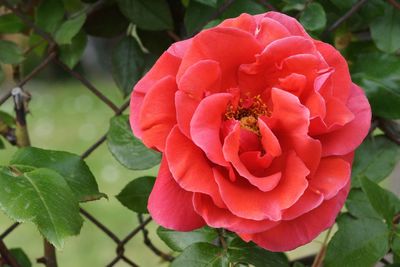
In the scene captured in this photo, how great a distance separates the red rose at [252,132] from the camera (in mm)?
538

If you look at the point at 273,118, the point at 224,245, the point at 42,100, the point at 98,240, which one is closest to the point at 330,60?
the point at 273,118

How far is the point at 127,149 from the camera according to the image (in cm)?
74

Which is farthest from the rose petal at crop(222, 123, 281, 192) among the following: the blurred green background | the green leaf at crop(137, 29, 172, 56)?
the blurred green background

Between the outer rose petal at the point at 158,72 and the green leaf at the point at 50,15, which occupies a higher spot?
the outer rose petal at the point at 158,72

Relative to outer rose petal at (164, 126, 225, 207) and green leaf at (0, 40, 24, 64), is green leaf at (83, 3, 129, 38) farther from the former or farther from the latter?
outer rose petal at (164, 126, 225, 207)

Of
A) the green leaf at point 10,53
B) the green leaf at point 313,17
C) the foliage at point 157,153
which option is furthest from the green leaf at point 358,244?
the green leaf at point 10,53

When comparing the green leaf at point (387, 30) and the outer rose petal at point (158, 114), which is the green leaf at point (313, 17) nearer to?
the green leaf at point (387, 30)

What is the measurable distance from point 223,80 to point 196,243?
0.17 meters

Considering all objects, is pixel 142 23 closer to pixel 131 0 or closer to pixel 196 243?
pixel 131 0

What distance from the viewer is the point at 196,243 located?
2.27ft

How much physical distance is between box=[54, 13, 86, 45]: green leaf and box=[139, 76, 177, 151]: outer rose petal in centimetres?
30

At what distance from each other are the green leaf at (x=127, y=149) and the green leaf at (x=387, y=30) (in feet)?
1.02

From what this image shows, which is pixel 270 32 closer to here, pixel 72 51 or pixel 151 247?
pixel 72 51

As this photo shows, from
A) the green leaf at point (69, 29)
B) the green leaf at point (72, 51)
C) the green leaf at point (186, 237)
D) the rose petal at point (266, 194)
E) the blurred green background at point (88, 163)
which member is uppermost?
the rose petal at point (266, 194)
